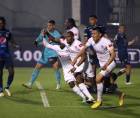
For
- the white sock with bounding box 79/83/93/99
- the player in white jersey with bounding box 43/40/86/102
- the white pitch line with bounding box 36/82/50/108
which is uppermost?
the player in white jersey with bounding box 43/40/86/102

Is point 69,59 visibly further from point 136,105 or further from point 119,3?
point 119,3

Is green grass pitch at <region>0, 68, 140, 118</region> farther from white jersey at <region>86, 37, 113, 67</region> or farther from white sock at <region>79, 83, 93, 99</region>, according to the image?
white jersey at <region>86, 37, 113, 67</region>

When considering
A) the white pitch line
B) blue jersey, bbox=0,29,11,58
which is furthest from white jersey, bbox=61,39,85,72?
blue jersey, bbox=0,29,11,58

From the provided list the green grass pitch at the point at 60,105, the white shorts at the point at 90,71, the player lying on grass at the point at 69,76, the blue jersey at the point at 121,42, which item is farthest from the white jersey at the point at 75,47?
the blue jersey at the point at 121,42

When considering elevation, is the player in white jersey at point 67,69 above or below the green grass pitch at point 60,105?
above

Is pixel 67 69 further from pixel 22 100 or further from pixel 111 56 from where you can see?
pixel 22 100

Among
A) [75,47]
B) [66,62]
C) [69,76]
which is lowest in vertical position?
[69,76]

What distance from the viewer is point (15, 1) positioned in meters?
33.2

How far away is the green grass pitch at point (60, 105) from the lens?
12.1 metres

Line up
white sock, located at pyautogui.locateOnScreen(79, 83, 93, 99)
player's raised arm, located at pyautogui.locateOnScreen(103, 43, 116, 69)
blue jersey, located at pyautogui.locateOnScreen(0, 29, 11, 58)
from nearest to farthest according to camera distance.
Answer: player's raised arm, located at pyautogui.locateOnScreen(103, 43, 116, 69) → white sock, located at pyautogui.locateOnScreen(79, 83, 93, 99) → blue jersey, located at pyautogui.locateOnScreen(0, 29, 11, 58)

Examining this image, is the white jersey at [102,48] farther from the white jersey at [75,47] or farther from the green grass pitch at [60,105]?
the green grass pitch at [60,105]

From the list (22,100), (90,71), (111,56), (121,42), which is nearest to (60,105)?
(22,100)

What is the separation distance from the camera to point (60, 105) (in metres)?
13.3

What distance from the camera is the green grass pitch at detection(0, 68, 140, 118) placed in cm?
1205
